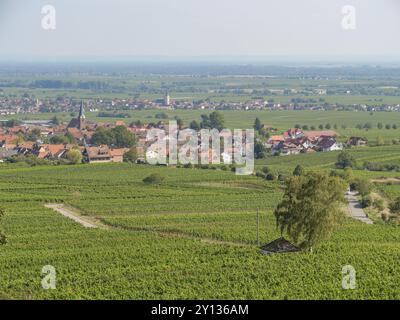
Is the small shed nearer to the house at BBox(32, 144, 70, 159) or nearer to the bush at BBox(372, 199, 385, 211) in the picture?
the bush at BBox(372, 199, 385, 211)

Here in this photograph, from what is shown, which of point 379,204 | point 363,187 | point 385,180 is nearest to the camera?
point 379,204

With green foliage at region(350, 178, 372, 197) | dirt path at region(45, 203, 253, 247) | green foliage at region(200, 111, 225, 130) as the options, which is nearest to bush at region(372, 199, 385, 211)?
green foliage at region(350, 178, 372, 197)

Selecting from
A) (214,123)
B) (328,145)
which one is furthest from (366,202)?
(214,123)

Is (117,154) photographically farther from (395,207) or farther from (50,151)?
(395,207)
